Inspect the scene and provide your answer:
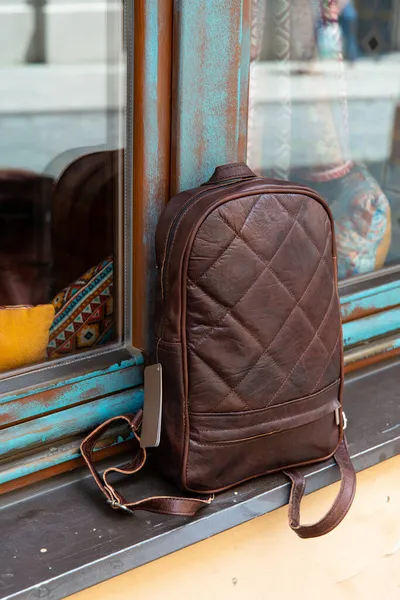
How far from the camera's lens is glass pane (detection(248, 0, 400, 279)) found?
4.14 feet

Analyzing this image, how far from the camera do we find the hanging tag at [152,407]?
0.95m

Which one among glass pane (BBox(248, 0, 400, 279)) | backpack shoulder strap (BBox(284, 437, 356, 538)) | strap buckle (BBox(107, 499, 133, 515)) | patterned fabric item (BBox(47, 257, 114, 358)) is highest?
glass pane (BBox(248, 0, 400, 279))

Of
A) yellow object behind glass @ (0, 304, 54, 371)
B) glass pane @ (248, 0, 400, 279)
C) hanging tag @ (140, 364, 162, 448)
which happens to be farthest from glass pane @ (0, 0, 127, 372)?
glass pane @ (248, 0, 400, 279)

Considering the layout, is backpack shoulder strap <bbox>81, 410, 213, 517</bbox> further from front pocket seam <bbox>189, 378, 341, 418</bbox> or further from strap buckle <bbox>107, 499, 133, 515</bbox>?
front pocket seam <bbox>189, 378, 341, 418</bbox>

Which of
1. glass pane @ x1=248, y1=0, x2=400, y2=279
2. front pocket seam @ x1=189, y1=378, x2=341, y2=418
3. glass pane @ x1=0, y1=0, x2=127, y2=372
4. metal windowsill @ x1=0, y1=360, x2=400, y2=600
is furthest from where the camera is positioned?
glass pane @ x1=248, y1=0, x2=400, y2=279

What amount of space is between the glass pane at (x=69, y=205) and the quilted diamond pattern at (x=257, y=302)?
0.65ft

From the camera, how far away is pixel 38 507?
3.10 feet

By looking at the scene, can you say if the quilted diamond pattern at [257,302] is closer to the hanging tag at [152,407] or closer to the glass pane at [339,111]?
the hanging tag at [152,407]

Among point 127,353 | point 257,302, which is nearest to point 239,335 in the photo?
point 257,302

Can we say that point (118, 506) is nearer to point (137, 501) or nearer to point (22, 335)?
point (137, 501)

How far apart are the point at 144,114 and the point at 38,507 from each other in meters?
0.51

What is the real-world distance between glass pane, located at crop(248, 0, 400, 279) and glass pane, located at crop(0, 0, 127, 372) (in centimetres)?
27

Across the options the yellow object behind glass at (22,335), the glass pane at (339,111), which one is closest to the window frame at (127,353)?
the yellow object behind glass at (22,335)

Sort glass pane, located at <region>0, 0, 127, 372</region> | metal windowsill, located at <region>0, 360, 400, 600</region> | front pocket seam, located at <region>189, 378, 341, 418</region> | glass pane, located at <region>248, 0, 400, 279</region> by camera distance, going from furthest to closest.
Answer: glass pane, located at <region>248, 0, 400, 279</region>, glass pane, located at <region>0, 0, 127, 372</region>, front pocket seam, located at <region>189, 378, 341, 418</region>, metal windowsill, located at <region>0, 360, 400, 600</region>
